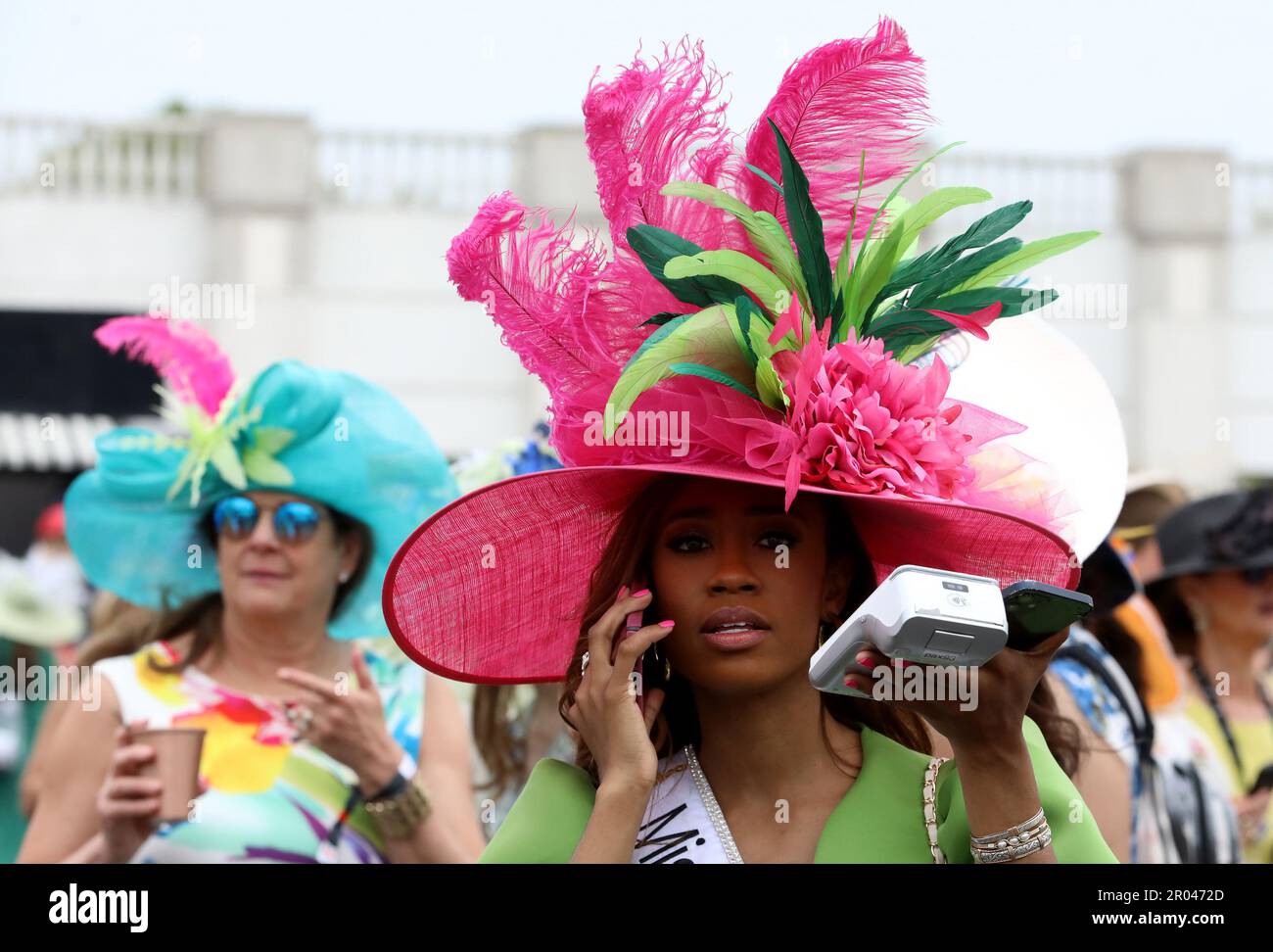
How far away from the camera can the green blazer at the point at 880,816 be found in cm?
188

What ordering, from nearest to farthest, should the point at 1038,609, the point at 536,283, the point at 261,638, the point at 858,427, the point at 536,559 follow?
the point at 1038,609
the point at 858,427
the point at 536,283
the point at 536,559
the point at 261,638

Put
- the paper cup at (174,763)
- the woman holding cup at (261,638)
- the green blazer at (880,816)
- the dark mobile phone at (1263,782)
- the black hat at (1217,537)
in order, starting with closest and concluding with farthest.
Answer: the green blazer at (880,816) < the paper cup at (174,763) < the woman holding cup at (261,638) < the dark mobile phone at (1263,782) < the black hat at (1217,537)

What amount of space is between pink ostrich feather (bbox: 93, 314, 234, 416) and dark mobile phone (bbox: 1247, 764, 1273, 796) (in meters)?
3.03

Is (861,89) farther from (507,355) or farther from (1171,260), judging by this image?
(1171,260)

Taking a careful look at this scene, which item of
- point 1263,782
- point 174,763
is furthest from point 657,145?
point 1263,782

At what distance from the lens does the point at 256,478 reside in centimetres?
400

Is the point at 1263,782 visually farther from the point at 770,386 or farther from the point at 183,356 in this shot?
the point at 770,386

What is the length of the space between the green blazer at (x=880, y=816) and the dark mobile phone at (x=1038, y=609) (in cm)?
27

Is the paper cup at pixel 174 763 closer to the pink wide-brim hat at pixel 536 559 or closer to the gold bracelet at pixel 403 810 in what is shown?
the gold bracelet at pixel 403 810

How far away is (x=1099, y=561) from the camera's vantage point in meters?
4.11

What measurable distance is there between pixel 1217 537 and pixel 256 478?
2879mm

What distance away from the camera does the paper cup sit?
3318 mm

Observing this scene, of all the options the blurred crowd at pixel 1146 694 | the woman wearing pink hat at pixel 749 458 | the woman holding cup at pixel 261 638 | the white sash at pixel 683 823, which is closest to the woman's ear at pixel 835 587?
the woman wearing pink hat at pixel 749 458
